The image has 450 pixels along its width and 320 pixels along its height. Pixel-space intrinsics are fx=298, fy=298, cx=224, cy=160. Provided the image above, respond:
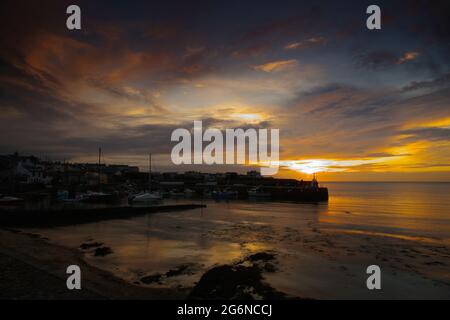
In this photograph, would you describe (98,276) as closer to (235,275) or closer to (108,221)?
(235,275)

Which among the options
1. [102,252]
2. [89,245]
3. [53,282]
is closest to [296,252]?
[102,252]

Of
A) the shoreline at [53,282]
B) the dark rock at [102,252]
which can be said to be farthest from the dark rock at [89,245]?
the shoreline at [53,282]

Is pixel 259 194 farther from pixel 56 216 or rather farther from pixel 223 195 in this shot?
pixel 56 216

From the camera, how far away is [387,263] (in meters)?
21.6

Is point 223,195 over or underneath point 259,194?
underneath

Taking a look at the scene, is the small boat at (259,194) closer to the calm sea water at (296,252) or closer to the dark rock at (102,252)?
the calm sea water at (296,252)

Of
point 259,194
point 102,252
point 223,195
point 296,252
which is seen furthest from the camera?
point 259,194

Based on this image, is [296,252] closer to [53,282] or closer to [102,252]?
[102,252]

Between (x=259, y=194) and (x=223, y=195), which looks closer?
(x=223, y=195)

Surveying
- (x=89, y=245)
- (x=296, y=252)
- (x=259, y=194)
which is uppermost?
(x=89, y=245)

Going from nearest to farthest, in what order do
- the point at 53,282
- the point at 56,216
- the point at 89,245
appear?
the point at 53,282 → the point at 89,245 → the point at 56,216

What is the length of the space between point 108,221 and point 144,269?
80.6ft

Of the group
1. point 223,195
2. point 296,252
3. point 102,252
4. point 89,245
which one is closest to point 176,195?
point 223,195
